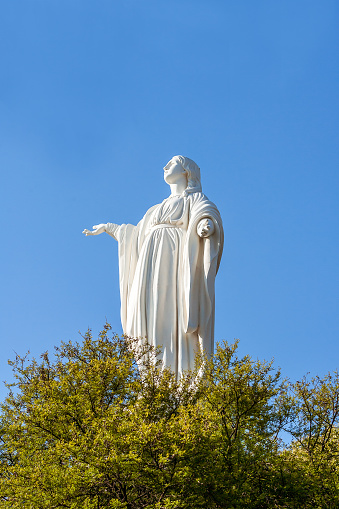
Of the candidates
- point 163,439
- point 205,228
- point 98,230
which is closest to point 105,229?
point 98,230

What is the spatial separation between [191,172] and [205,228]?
2.06 metres

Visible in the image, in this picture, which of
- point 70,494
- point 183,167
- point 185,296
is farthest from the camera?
point 183,167

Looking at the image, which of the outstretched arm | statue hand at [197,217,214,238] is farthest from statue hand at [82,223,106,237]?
statue hand at [197,217,214,238]

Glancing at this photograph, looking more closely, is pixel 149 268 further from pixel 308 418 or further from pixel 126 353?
pixel 308 418

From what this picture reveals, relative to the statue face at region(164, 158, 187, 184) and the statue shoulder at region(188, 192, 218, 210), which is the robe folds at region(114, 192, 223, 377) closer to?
the statue shoulder at region(188, 192, 218, 210)

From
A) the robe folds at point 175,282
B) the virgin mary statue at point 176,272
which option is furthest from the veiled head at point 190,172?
the robe folds at point 175,282

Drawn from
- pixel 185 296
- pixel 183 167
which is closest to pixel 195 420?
pixel 185 296

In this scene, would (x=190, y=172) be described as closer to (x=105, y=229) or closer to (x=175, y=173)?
(x=175, y=173)

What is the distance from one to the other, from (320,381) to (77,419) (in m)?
4.30

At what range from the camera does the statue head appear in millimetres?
15805

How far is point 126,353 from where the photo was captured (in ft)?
39.6

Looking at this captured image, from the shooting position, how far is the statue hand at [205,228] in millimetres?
14352

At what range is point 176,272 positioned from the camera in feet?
48.1

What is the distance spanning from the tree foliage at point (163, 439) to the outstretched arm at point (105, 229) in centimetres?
467
